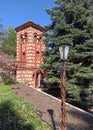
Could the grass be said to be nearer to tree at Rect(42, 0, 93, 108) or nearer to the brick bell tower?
tree at Rect(42, 0, 93, 108)

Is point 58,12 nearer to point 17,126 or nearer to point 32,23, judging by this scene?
point 32,23

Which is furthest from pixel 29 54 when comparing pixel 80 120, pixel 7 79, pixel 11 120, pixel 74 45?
pixel 80 120

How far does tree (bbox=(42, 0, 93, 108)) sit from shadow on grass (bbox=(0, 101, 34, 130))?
6.01 m

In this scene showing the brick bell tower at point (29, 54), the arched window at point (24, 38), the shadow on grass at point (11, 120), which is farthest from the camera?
the arched window at point (24, 38)

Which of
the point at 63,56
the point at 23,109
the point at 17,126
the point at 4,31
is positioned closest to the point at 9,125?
the point at 17,126

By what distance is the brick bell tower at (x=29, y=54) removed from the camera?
26.1 metres

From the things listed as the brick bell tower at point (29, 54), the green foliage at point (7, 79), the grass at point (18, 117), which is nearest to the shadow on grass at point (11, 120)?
the grass at point (18, 117)

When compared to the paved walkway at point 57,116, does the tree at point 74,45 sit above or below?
above

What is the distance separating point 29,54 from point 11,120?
16.9 meters

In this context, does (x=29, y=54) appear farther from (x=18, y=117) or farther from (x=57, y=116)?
(x=57, y=116)

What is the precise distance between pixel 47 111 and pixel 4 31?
956 cm

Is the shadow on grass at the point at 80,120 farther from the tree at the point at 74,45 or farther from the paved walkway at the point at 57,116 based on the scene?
the tree at the point at 74,45

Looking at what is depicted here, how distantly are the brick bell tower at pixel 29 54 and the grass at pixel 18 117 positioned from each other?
42.3 ft

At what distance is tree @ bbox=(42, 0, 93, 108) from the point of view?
16.5 m
